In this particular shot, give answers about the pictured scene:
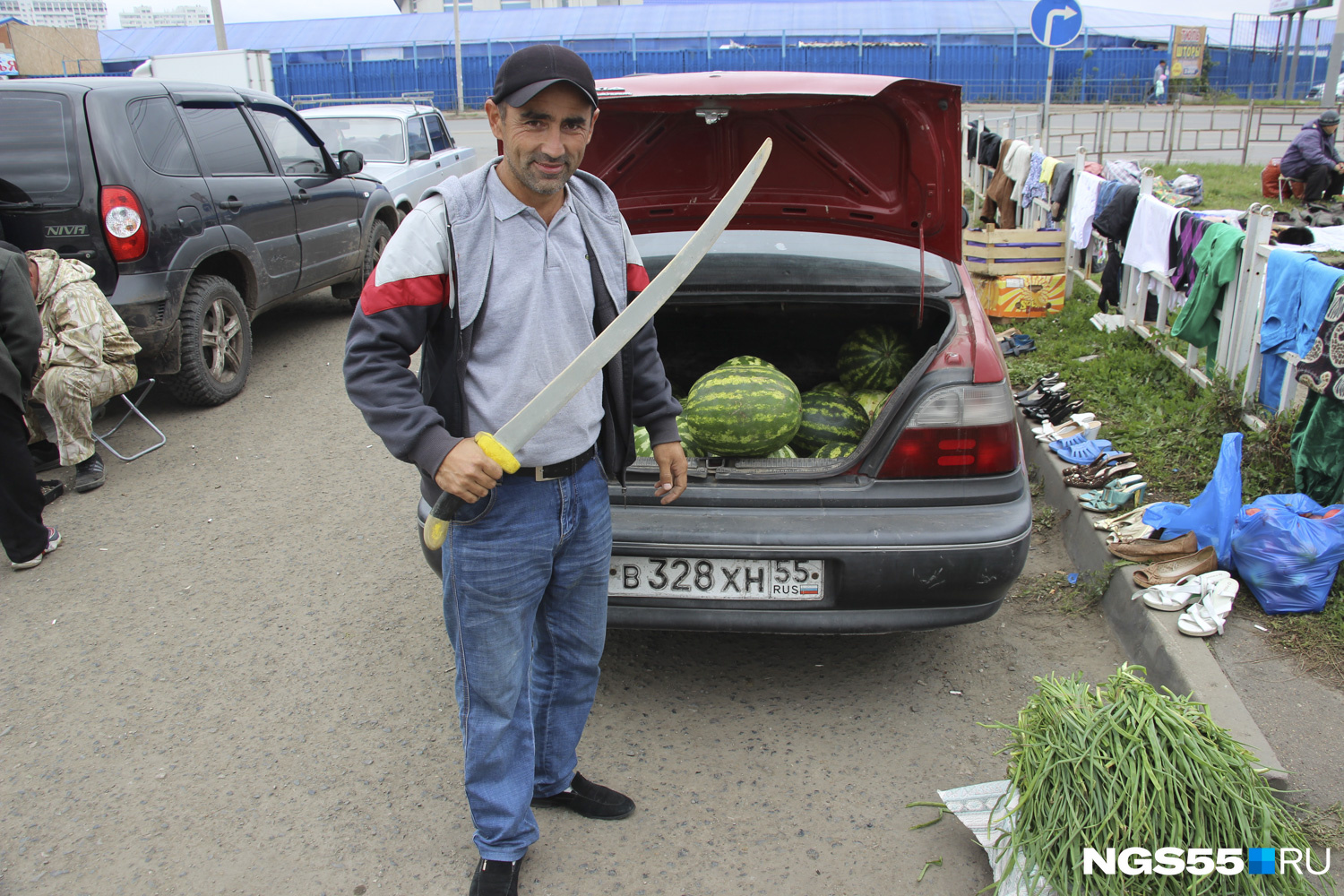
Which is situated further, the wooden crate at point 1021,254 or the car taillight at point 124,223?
the wooden crate at point 1021,254

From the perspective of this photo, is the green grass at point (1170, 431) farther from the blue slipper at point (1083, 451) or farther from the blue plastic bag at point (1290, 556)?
the blue slipper at point (1083, 451)

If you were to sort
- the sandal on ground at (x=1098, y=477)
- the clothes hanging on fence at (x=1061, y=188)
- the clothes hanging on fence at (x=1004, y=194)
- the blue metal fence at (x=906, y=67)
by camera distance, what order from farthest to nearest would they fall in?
the blue metal fence at (x=906, y=67)
the clothes hanging on fence at (x=1004, y=194)
the clothes hanging on fence at (x=1061, y=188)
the sandal on ground at (x=1098, y=477)

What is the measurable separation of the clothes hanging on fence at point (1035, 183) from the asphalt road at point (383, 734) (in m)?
6.74

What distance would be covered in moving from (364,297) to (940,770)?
2.16m

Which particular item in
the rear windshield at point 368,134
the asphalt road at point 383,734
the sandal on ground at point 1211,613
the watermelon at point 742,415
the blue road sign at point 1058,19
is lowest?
the asphalt road at point 383,734

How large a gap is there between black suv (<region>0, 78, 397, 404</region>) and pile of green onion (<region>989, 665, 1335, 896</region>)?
5.71 meters

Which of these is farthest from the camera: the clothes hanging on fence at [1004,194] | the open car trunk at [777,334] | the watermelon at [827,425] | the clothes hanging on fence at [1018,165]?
the clothes hanging on fence at [1004,194]

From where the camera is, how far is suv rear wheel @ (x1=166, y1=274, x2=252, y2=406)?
6.24 meters

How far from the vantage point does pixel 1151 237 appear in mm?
6590

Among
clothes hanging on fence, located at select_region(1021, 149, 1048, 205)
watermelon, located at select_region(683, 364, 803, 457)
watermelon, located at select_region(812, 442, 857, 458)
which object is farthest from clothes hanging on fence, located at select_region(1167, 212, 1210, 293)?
clothes hanging on fence, located at select_region(1021, 149, 1048, 205)

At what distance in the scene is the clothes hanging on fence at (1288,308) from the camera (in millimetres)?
4223

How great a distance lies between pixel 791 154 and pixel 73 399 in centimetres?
415

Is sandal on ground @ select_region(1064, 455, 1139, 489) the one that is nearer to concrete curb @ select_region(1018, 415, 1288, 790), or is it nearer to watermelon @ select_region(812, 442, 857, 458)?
concrete curb @ select_region(1018, 415, 1288, 790)

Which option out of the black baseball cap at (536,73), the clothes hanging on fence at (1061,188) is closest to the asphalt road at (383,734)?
the black baseball cap at (536,73)
